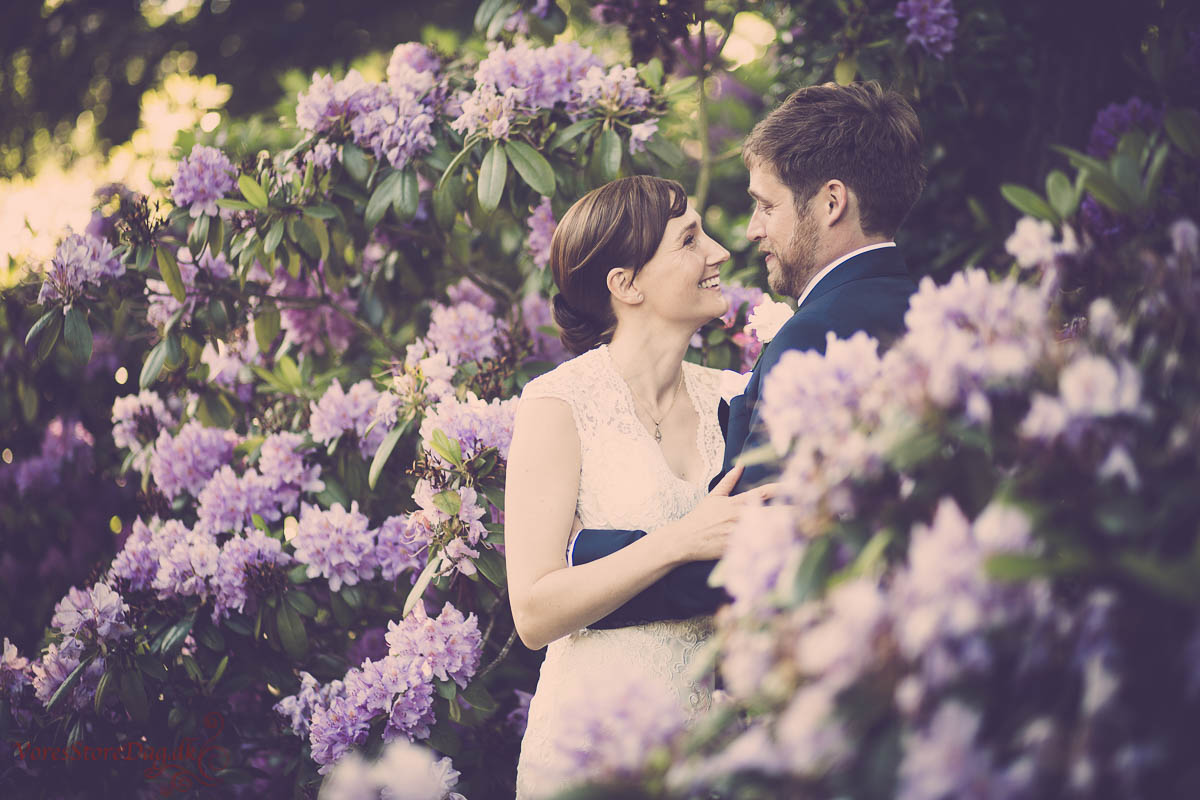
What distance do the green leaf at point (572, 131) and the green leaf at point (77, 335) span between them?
1411 mm

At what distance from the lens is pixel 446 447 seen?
2.12 metres

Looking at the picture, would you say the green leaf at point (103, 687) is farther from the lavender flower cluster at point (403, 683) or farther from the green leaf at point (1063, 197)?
the green leaf at point (1063, 197)

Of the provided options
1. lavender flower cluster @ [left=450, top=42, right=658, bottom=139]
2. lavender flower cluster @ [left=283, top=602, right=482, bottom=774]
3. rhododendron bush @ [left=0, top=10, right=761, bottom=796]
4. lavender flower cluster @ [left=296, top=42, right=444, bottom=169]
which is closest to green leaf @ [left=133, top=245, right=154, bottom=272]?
rhododendron bush @ [left=0, top=10, right=761, bottom=796]

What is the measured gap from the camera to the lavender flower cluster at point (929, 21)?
2.63 metres

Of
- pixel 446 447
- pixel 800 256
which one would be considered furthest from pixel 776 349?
pixel 446 447

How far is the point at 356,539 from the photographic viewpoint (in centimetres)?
232

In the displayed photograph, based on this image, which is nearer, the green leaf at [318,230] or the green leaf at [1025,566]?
the green leaf at [1025,566]

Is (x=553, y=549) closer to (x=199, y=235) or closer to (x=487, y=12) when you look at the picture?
(x=199, y=235)


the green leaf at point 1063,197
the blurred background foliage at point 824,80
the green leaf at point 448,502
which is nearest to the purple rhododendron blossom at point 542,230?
the blurred background foliage at point 824,80

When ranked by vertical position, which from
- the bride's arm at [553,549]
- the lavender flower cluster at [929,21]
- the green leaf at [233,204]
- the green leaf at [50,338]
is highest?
the green leaf at [233,204]

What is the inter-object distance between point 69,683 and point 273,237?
1275 mm

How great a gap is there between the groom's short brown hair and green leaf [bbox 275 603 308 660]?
163cm

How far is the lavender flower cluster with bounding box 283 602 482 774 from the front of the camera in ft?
6.81

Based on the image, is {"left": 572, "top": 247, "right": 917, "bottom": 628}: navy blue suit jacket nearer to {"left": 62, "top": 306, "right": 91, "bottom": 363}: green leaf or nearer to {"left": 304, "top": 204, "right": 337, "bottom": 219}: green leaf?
{"left": 304, "top": 204, "right": 337, "bottom": 219}: green leaf
